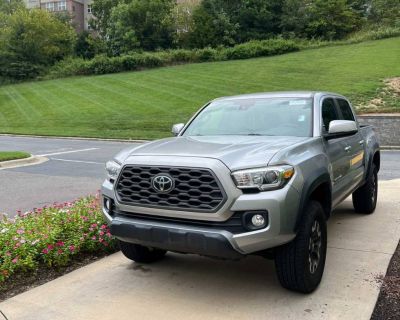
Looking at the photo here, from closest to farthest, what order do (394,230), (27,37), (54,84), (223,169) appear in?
(223,169) < (394,230) < (54,84) < (27,37)

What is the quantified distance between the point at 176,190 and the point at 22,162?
1123 cm

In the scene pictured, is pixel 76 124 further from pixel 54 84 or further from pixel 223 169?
pixel 223 169

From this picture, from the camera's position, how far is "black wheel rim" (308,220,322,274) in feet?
12.9

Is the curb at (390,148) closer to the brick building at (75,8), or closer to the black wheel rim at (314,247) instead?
the black wheel rim at (314,247)

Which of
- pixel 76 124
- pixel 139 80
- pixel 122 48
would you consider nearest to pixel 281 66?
pixel 139 80

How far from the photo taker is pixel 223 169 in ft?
11.6

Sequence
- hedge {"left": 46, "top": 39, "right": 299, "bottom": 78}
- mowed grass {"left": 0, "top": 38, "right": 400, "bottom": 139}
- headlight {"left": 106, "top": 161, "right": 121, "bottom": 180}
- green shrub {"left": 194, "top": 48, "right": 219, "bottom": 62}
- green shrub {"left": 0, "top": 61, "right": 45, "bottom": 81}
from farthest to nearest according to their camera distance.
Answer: green shrub {"left": 0, "top": 61, "right": 45, "bottom": 81}
green shrub {"left": 194, "top": 48, "right": 219, "bottom": 62}
hedge {"left": 46, "top": 39, "right": 299, "bottom": 78}
mowed grass {"left": 0, "top": 38, "right": 400, "bottom": 139}
headlight {"left": 106, "top": 161, "right": 121, "bottom": 180}

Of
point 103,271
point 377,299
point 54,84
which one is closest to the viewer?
point 377,299

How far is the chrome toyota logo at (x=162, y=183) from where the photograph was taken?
3676mm

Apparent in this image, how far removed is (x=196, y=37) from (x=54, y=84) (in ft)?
67.2

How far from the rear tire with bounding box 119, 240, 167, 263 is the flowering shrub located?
51cm

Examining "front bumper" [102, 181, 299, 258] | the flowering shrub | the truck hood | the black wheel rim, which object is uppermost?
the truck hood

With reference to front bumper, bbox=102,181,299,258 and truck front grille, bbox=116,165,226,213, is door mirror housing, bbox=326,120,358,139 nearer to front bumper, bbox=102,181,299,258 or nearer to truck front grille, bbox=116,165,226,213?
front bumper, bbox=102,181,299,258

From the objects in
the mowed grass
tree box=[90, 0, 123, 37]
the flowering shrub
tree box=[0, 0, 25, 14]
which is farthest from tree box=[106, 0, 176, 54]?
the flowering shrub
